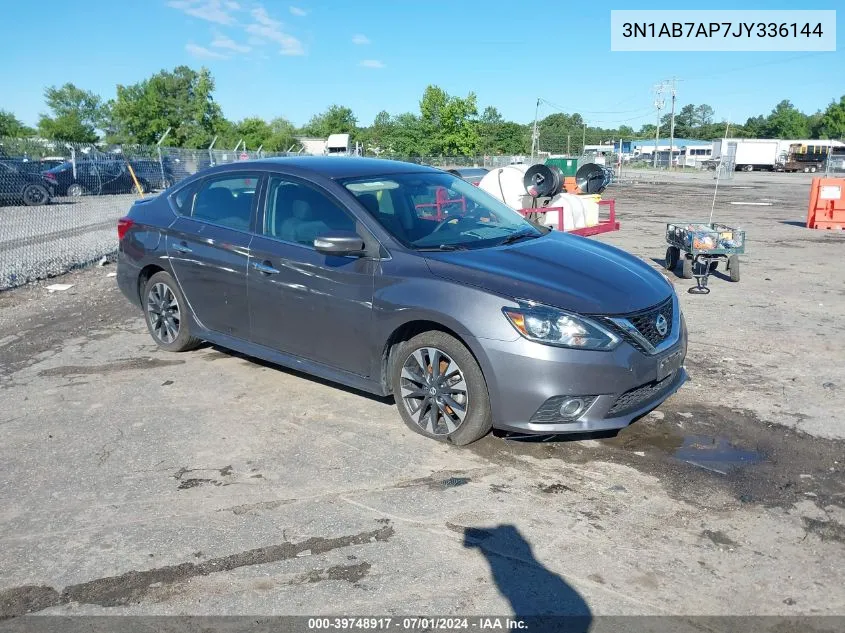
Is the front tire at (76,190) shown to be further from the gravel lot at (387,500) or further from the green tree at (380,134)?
the green tree at (380,134)

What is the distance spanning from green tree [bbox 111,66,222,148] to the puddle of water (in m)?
74.2

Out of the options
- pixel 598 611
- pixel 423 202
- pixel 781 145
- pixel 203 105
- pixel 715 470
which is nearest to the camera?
pixel 598 611

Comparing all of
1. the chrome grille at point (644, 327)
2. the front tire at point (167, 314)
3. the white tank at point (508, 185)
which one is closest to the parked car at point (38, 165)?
the white tank at point (508, 185)

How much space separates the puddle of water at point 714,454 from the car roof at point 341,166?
9.39ft

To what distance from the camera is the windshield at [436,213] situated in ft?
15.7

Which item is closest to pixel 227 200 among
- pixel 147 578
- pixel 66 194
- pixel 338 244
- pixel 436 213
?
pixel 338 244

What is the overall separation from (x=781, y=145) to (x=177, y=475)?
253 ft

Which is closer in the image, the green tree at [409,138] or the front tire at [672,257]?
the front tire at [672,257]

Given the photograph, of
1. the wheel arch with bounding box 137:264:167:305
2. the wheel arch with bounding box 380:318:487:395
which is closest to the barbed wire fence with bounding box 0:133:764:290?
the wheel arch with bounding box 137:264:167:305

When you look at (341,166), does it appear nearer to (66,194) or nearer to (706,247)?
(706,247)

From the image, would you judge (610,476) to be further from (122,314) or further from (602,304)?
(122,314)

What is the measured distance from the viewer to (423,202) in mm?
5207

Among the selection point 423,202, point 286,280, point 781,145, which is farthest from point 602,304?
point 781,145

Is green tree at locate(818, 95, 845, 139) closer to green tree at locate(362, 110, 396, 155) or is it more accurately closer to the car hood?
green tree at locate(362, 110, 396, 155)
